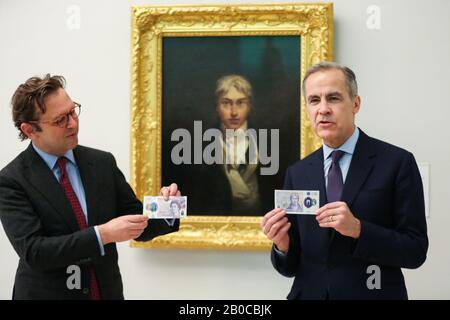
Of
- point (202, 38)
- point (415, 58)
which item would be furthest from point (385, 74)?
point (202, 38)

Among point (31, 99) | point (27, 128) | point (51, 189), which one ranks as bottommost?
point (51, 189)

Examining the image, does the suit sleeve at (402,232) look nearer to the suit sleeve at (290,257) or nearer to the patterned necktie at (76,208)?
the suit sleeve at (290,257)

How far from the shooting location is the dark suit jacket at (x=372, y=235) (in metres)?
2.09

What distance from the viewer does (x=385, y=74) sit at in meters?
3.61

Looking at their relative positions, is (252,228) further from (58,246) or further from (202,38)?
(58,246)

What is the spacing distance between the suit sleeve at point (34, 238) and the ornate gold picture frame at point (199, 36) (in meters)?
1.34

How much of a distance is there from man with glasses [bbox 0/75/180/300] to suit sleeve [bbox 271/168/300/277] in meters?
0.63

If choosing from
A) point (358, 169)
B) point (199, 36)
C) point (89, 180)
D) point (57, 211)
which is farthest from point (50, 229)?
point (199, 36)

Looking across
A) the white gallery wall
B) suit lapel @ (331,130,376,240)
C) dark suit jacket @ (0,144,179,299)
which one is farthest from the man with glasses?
the white gallery wall

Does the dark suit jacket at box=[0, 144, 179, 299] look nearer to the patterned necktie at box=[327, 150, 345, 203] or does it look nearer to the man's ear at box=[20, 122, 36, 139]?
the man's ear at box=[20, 122, 36, 139]

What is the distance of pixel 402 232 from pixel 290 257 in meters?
0.49

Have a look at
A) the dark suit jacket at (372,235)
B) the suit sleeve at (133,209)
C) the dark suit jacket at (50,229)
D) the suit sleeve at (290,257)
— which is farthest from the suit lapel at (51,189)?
the dark suit jacket at (372,235)

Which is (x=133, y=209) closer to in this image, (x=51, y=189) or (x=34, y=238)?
(x=51, y=189)

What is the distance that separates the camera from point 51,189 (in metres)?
2.46
